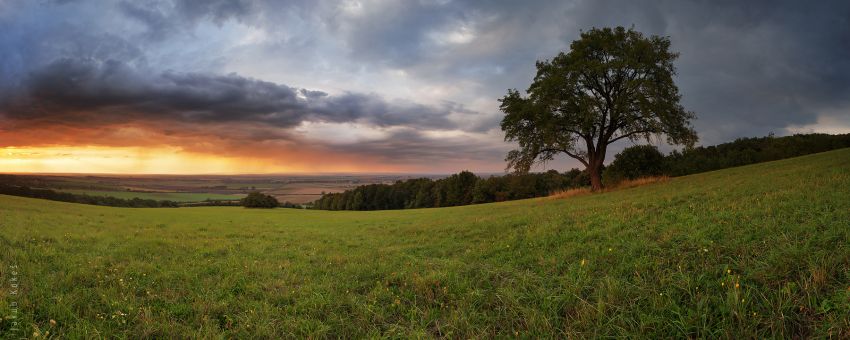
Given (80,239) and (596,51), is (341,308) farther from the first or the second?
(596,51)

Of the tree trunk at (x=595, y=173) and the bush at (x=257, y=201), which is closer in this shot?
the tree trunk at (x=595, y=173)

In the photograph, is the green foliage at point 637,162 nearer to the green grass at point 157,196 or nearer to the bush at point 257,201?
the bush at point 257,201

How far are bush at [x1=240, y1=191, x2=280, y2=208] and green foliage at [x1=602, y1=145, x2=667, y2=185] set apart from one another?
5469 cm

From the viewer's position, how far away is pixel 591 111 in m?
27.7

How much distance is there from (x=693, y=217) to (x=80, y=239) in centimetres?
1835

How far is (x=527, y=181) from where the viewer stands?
8906cm

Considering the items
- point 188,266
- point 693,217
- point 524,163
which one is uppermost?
point 524,163

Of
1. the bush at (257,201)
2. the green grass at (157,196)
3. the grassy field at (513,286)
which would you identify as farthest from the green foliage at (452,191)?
the grassy field at (513,286)

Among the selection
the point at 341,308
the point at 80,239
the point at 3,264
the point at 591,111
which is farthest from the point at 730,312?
the point at 591,111

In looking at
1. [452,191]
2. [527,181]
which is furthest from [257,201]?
[527,181]

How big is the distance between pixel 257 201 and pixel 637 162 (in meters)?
59.4

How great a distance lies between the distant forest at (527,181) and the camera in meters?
47.7

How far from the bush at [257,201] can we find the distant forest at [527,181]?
3582cm

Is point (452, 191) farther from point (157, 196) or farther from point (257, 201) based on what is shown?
point (157, 196)
